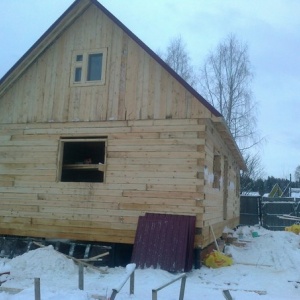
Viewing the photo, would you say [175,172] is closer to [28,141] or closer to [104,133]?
[104,133]

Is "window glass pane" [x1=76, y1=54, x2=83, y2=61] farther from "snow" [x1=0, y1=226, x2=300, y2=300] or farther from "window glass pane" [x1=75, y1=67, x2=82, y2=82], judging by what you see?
"snow" [x1=0, y1=226, x2=300, y2=300]

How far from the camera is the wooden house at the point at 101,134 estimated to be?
10.1 meters

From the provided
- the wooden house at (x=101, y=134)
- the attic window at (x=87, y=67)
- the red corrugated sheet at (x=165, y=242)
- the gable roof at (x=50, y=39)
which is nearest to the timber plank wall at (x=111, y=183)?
the wooden house at (x=101, y=134)

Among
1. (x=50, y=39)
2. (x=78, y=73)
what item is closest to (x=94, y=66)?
(x=78, y=73)

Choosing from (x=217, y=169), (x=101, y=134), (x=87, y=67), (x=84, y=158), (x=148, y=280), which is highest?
(x=87, y=67)

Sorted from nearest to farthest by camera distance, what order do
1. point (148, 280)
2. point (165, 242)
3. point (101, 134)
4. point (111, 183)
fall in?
point (148, 280) → point (165, 242) → point (111, 183) → point (101, 134)

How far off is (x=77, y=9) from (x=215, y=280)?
27.2 feet

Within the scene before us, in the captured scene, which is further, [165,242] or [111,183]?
[111,183]

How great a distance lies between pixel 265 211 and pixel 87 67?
18.2 m

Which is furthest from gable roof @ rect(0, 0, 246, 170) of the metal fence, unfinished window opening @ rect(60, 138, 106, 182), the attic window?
the metal fence

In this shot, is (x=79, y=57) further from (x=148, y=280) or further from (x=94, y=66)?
(x=148, y=280)

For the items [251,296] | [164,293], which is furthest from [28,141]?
[251,296]

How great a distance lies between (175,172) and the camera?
10.1 m

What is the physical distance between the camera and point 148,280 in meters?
8.04
